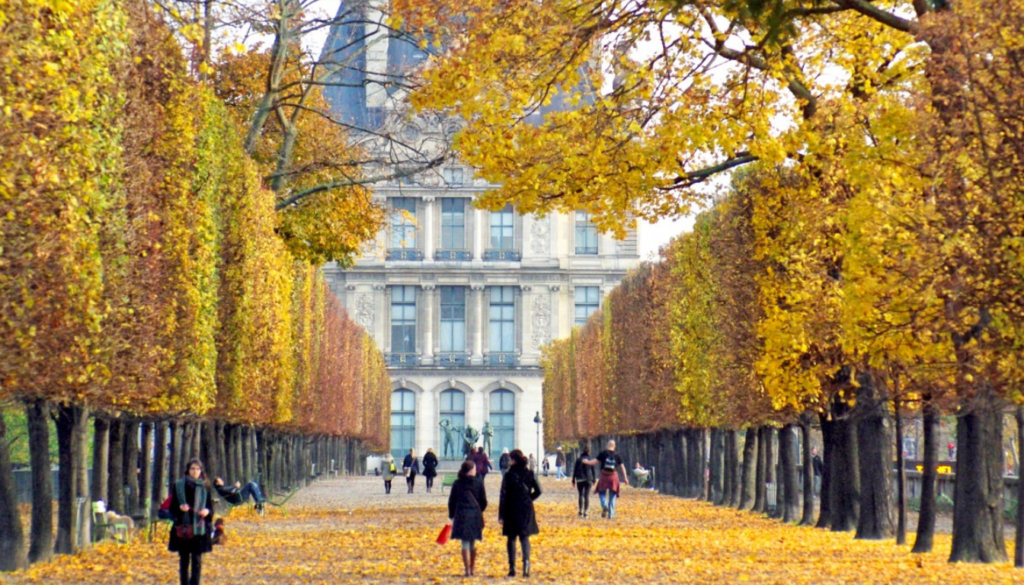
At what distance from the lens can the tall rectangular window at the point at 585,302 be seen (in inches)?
4380

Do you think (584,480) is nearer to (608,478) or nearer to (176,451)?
(608,478)

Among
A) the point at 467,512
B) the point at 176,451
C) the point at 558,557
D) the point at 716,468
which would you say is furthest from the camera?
the point at 716,468

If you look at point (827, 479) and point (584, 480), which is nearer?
point (827, 479)

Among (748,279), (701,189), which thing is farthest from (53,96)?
(748,279)

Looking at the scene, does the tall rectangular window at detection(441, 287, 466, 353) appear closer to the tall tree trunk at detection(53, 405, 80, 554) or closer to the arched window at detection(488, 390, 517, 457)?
the arched window at detection(488, 390, 517, 457)

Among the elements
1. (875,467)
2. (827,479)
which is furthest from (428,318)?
(875,467)

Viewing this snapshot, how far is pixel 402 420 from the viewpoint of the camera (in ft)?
359

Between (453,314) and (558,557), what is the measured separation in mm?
88487

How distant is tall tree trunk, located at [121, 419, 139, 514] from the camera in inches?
1128

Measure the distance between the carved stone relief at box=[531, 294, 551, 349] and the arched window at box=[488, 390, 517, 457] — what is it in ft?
14.3

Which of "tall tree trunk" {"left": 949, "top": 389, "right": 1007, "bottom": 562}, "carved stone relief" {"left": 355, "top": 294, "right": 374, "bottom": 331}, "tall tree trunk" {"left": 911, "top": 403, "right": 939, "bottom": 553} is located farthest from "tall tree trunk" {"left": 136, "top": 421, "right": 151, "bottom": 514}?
"carved stone relief" {"left": 355, "top": 294, "right": 374, "bottom": 331}

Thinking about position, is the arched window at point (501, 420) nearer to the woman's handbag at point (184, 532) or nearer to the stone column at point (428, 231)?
the stone column at point (428, 231)

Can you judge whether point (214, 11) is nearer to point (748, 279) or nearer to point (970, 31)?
point (748, 279)

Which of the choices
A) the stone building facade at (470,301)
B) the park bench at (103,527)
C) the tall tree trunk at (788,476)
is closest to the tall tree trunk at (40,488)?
the park bench at (103,527)
